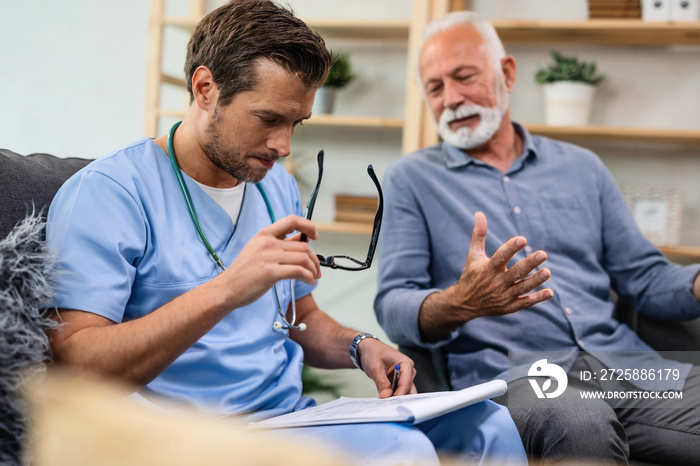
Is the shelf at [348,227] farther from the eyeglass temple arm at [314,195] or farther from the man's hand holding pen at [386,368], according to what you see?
the eyeglass temple arm at [314,195]

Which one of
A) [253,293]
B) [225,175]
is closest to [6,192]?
[225,175]

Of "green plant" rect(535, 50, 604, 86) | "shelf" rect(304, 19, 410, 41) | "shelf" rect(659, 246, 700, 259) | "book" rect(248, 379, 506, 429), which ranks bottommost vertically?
"shelf" rect(659, 246, 700, 259)

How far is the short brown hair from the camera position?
1.09 m

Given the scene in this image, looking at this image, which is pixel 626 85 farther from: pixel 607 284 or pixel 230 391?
pixel 230 391

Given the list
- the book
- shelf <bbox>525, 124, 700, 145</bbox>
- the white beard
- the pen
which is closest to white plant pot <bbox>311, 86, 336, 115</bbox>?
shelf <bbox>525, 124, 700, 145</bbox>

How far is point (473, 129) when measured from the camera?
6.09 feet

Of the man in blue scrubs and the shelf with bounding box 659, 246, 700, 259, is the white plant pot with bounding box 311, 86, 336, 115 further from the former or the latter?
the man in blue scrubs

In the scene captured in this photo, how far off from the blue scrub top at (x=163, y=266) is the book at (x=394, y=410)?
0.13 metres

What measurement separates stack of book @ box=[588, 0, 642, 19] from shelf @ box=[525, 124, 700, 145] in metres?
0.42

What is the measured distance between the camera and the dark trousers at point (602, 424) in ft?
4.01

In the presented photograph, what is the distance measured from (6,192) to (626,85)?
2.48 metres

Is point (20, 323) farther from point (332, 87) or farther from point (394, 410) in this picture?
point (332, 87)

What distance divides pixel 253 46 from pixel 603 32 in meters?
1.96

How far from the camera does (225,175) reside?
3.98 feet
